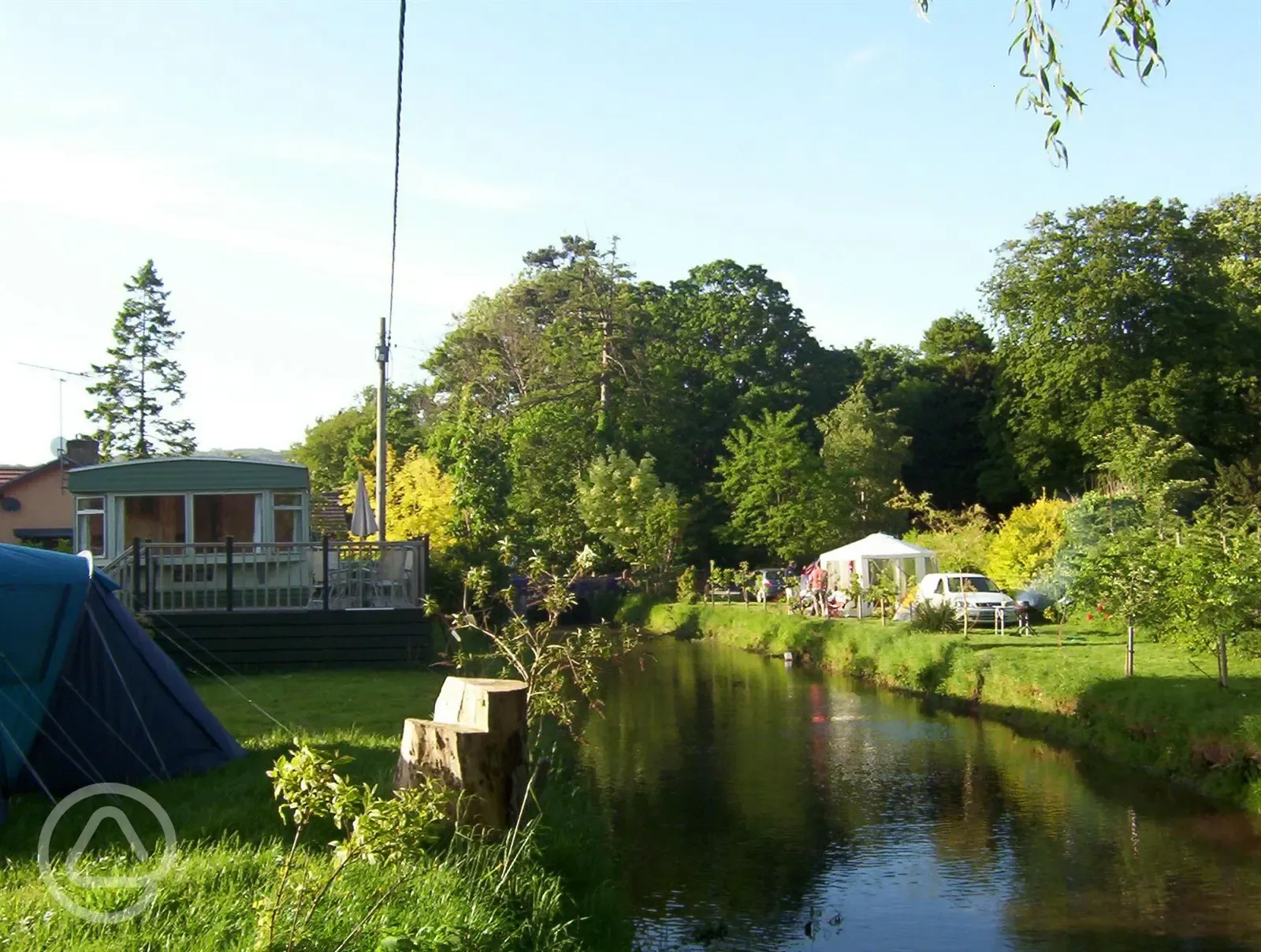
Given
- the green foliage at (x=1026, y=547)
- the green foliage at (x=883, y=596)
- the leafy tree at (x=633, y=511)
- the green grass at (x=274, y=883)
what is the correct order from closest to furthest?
the green grass at (x=274, y=883) → the green foliage at (x=883, y=596) → the green foliage at (x=1026, y=547) → the leafy tree at (x=633, y=511)

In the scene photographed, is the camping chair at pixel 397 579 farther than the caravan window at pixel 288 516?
No

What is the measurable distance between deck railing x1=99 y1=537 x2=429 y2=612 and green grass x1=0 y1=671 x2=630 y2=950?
25.6 ft

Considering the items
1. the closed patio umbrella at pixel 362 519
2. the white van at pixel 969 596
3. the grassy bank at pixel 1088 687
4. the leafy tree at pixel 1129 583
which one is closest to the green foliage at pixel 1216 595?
the leafy tree at pixel 1129 583

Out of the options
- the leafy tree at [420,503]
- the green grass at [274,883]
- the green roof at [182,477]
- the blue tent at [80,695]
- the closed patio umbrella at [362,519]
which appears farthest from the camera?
the leafy tree at [420,503]

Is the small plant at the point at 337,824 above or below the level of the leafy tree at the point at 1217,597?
below

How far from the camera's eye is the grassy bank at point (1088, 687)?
14984mm

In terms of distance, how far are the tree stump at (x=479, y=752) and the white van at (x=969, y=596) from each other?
798 inches

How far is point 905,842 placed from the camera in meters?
13.2

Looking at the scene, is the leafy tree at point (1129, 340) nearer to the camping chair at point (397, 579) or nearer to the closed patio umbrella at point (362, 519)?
the closed patio umbrella at point (362, 519)

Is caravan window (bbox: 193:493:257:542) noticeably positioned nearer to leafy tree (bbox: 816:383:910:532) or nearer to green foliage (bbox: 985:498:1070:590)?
green foliage (bbox: 985:498:1070:590)

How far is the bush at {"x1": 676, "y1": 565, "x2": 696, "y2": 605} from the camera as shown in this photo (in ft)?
143

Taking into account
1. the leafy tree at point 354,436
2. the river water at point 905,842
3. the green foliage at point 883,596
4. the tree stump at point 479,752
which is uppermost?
the leafy tree at point 354,436

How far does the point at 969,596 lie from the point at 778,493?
54.4 ft

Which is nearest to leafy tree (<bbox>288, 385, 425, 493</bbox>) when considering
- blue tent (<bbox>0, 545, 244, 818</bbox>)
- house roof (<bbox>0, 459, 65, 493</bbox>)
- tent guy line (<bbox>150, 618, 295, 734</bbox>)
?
house roof (<bbox>0, 459, 65, 493</bbox>)
